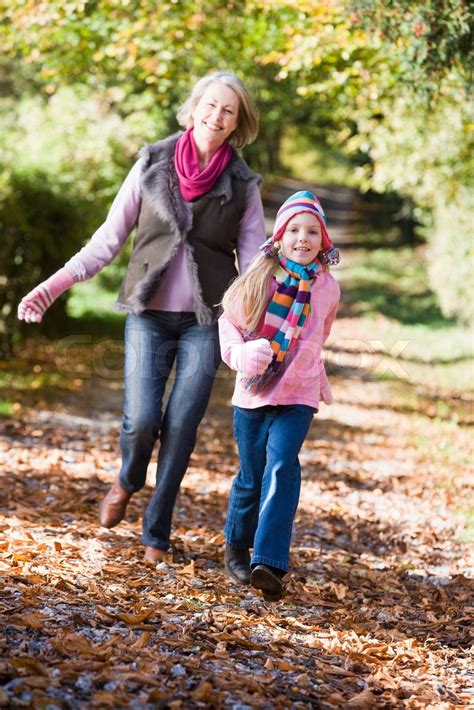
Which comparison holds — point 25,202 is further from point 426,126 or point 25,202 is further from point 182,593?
point 182,593

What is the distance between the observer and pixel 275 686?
3248 mm

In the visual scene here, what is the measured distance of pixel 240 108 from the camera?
4680 millimetres

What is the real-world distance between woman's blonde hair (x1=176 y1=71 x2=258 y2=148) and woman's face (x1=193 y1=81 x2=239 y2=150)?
0.11ft

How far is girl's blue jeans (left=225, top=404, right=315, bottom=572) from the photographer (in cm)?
424

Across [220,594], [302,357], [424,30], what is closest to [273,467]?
[302,357]

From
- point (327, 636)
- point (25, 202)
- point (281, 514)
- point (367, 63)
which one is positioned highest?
point (367, 63)

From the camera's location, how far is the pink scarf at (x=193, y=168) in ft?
15.1

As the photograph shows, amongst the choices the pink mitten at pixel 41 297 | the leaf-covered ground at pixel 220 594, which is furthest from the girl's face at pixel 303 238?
the leaf-covered ground at pixel 220 594

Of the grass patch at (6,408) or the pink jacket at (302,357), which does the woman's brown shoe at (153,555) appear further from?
the grass patch at (6,408)

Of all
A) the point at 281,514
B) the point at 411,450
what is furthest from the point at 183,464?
the point at 411,450

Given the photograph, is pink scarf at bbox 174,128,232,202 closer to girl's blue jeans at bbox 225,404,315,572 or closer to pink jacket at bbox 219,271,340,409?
pink jacket at bbox 219,271,340,409

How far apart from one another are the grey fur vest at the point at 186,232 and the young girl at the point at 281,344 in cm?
41

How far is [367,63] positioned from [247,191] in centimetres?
577

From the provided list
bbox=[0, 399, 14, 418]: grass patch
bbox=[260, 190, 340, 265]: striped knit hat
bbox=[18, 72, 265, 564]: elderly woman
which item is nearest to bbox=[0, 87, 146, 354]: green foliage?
bbox=[0, 399, 14, 418]: grass patch
